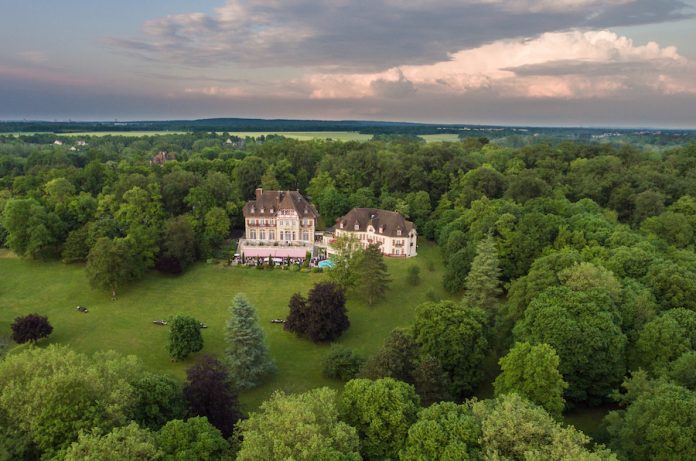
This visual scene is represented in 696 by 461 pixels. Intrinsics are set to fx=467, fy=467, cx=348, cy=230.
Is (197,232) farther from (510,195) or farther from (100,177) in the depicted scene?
(510,195)

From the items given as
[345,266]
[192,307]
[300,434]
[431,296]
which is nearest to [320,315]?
[345,266]

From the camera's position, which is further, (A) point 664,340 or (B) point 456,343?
(B) point 456,343

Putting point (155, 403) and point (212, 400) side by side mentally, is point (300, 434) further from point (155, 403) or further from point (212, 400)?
point (155, 403)

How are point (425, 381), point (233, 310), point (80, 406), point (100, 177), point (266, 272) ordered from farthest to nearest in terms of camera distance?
point (100, 177)
point (266, 272)
point (233, 310)
point (425, 381)
point (80, 406)

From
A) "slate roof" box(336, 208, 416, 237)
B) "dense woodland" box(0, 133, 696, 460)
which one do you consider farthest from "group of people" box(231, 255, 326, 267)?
"slate roof" box(336, 208, 416, 237)

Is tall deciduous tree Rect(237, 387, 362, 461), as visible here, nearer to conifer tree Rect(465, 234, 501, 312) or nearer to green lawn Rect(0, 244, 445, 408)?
green lawn Rect(0, 244, 445, 408)

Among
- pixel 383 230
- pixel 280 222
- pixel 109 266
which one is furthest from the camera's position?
pixel 280 222

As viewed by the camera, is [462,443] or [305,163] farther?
[305,163]

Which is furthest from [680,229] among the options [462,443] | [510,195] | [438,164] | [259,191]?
[259,191]
